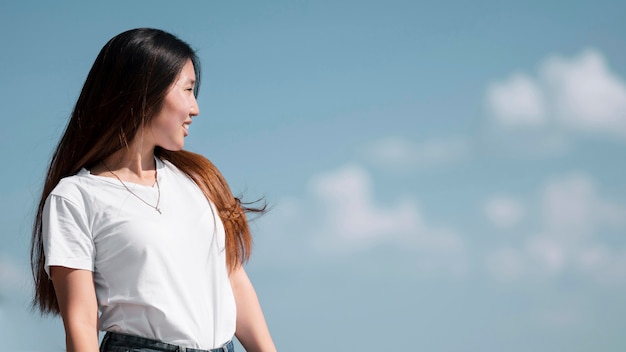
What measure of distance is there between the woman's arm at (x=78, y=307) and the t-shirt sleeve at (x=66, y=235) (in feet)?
0.08

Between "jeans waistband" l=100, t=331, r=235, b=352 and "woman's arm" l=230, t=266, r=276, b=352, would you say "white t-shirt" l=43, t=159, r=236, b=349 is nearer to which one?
"jeans waistband" l=100, t=331, r=235, b=352

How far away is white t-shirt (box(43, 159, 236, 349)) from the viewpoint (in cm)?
213

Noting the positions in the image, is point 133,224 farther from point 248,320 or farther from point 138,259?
point 248,320

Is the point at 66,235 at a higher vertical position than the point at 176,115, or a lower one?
lower

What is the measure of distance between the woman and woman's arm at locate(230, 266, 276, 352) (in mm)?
71

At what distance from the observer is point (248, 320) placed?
7.97 feet

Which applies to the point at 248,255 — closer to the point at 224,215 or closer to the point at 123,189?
the point at 224,215

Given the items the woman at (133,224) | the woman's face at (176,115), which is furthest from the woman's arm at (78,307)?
the woman's face at (176,115)

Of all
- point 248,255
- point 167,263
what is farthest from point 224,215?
point 167,263

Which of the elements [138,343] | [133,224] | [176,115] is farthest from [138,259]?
[176,115]

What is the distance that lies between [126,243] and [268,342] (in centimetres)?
54

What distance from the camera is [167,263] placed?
217 cm

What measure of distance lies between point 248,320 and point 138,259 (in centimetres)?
43

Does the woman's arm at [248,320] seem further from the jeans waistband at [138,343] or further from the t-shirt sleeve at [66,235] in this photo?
the t-shirt sleeve at [66,235]
